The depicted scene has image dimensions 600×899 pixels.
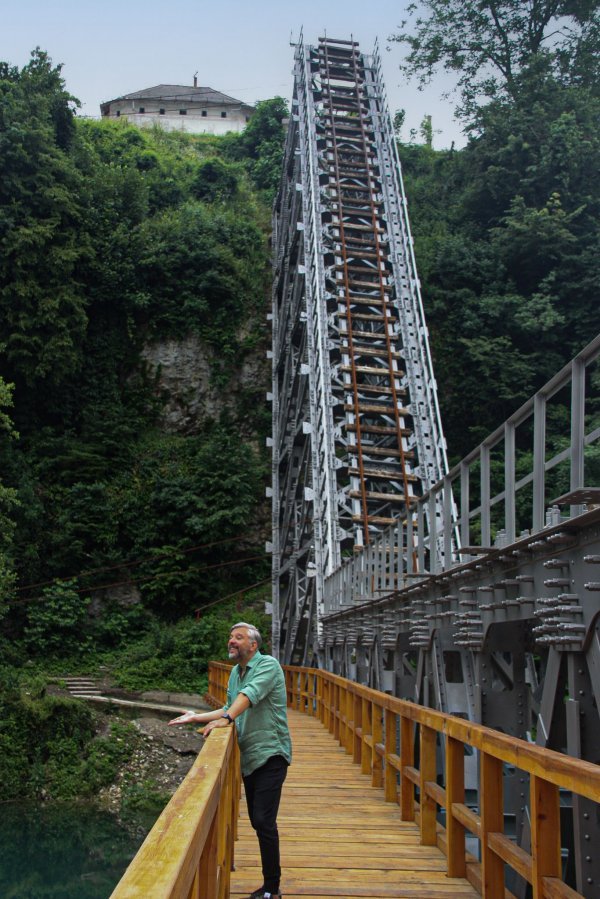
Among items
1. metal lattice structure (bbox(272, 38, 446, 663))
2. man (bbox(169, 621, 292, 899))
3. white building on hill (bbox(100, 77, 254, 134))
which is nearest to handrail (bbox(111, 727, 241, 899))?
man (bbox(169, 621, 292, 899))

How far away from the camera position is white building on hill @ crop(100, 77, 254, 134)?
65000 millimetres

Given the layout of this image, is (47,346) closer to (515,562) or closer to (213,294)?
(213,294)

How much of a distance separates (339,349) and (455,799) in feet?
69.9

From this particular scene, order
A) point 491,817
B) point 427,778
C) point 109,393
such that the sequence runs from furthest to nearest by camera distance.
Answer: point 109,393
point 427,778
point 491,817

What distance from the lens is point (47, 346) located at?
31906 millimetres

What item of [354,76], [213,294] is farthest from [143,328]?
[354,76]

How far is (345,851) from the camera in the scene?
5.98m

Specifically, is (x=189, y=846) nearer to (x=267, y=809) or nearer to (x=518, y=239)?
(x=267, y=809)

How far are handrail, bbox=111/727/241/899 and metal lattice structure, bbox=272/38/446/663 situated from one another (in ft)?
50.6

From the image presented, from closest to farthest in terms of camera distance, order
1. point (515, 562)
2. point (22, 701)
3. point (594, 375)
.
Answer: point (515, 562)
point (22, 701)
point (594, 375)

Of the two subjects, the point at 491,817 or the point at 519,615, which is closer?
the point at 491,817

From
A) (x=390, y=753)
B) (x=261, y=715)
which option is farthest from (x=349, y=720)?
(x=261, y=715)

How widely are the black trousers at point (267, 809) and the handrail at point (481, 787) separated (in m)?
0.88

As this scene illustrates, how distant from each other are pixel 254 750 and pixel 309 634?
1978 cm
